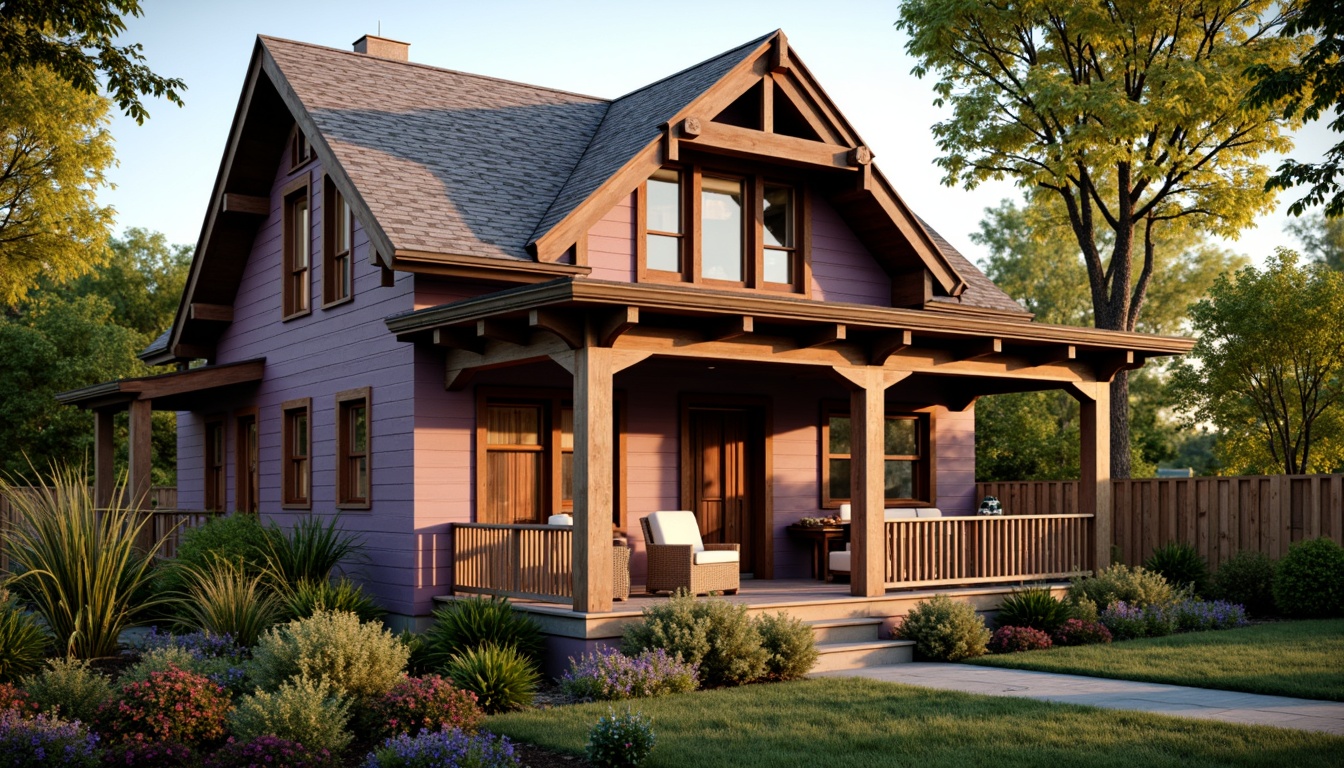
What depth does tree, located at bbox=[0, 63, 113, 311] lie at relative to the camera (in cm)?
2808

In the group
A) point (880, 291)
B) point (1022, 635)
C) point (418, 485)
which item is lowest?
point (1022, 635)

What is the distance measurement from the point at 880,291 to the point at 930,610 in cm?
529

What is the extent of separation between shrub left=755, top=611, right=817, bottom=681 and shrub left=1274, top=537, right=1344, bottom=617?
7.43 meters

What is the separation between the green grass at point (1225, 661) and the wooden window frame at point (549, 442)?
479 centimetres

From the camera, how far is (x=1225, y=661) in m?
11.8

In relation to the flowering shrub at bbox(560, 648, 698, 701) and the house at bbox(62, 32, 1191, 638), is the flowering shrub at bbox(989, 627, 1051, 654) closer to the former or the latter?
the house at bbox(62, 32, 1191, 638)

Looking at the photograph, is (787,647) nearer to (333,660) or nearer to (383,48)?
(333,660)

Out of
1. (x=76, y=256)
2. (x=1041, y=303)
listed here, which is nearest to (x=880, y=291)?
(x=76, y=256)

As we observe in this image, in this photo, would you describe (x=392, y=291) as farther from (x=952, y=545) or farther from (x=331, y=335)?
(x=952, y=545)

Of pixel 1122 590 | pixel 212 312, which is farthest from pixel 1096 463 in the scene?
pixel 212 312

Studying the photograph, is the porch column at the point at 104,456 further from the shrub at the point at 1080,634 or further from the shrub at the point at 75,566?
the shrub at the point at 1080,634

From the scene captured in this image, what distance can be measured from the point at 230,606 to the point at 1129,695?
27.0ft

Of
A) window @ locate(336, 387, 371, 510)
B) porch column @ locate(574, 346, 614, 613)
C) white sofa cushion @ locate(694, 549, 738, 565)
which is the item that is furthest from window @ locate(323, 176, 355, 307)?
white sofa cushion @ locate(694, 549, 738, 565)

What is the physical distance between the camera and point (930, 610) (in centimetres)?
1308
